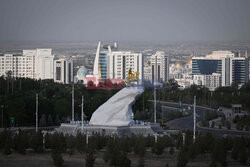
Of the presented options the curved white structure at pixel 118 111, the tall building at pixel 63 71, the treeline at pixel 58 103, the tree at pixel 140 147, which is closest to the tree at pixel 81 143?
the tree at pixel 140 147

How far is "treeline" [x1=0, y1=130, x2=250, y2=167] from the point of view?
113 ft

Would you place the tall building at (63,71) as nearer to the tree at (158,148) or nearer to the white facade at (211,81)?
the white facade at (211,81)

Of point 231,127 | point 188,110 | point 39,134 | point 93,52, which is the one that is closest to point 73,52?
point 93,52

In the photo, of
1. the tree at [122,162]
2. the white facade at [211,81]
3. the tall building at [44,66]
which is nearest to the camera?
the tree at [122,162]

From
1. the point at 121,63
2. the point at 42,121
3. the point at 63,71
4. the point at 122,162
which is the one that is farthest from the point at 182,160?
the point at 63,71

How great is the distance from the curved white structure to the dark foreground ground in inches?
295

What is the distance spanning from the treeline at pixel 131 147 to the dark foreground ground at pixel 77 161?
0.26 metres

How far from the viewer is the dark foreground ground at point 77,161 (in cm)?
3422

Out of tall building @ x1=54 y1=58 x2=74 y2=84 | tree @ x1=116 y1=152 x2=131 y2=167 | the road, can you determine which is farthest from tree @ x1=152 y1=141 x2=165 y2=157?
tall building @ x1=54 y1=58 x2=74 y2=84

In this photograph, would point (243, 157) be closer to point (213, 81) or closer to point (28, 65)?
point (213, 81)

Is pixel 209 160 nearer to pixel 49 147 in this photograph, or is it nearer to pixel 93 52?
pixel 49 147

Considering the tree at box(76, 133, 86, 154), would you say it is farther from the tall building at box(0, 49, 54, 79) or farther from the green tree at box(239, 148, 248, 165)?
the tall building at box(0, 49, 54, 79)

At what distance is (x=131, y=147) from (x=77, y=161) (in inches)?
190

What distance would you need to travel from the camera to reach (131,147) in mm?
39031
